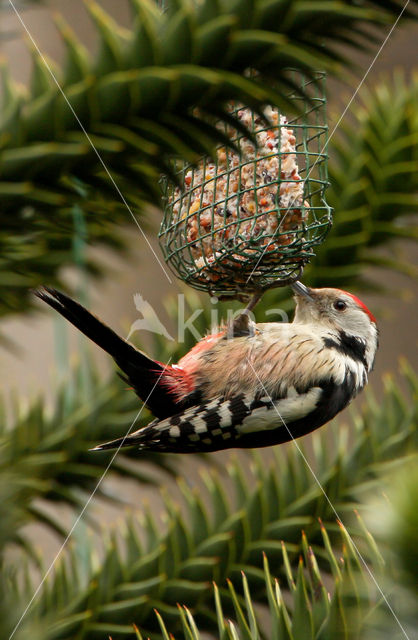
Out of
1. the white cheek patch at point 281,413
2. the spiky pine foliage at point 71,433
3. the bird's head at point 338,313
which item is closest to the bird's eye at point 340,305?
the bird's head at point 338,313

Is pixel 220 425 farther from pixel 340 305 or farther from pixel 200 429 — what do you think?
pixel 340 305

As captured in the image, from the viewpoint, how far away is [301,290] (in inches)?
51.1

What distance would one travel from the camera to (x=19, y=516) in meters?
0.82

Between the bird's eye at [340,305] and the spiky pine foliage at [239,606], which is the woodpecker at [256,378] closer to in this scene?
the bird's eye at [340,305]

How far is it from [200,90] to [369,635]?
27.3 inches

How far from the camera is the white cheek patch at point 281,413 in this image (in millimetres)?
1199

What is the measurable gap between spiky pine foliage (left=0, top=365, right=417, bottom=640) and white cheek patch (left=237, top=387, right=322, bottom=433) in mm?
261

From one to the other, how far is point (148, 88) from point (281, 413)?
1.61ft

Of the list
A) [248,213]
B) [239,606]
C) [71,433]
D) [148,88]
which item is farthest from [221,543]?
[148,88]

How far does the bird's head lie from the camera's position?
1304 millimetres

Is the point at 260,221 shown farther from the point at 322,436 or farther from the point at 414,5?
the point at 322,436

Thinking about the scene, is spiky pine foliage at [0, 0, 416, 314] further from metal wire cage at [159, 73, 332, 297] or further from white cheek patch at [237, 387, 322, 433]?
white cheek patch at [237, 387, 322, 433]

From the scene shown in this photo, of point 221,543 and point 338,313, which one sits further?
point 221,543

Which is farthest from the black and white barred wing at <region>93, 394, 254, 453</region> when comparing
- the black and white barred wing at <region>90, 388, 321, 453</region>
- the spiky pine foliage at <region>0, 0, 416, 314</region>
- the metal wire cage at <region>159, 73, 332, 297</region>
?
the spiky pine foliage at <region>0, 0, 416, 314</region>
